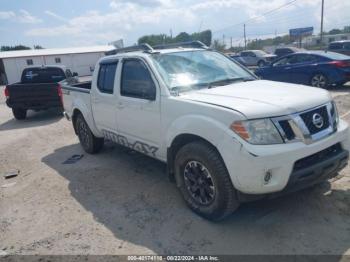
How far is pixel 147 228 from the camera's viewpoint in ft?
12.3

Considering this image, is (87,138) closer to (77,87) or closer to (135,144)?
(77,87)

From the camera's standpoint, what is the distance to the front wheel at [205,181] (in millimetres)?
3391

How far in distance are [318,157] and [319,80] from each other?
9379 mm

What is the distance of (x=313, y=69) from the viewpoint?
465 inches

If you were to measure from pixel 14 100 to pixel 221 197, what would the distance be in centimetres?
967

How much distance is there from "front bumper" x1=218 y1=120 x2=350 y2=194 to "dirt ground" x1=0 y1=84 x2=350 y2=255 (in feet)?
1.79

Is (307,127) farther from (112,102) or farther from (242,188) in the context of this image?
(112,102)

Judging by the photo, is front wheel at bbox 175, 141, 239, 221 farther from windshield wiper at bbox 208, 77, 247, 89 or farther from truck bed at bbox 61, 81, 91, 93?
truck bed at bbox 61, 81, 91, 93

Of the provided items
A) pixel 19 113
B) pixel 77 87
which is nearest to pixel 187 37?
pixel 19 113

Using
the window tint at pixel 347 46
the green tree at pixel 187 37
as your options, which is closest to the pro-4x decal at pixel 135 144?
the green tree at pixel 187 37

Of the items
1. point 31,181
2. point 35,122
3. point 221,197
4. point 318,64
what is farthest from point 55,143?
point 318,64

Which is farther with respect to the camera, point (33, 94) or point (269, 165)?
point (33, 94)

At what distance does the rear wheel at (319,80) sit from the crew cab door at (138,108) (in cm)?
895

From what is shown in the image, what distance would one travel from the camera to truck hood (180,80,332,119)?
3.20 meters
